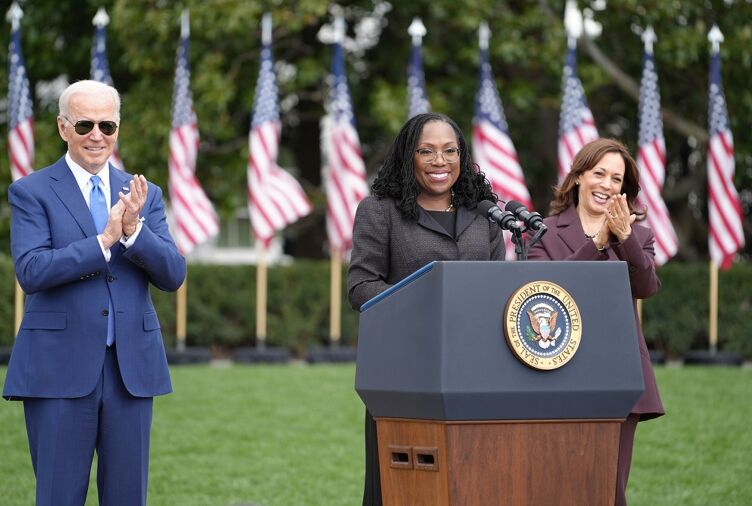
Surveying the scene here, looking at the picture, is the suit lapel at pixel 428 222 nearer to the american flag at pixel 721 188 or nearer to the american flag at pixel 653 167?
the american flag at pixel 653 167

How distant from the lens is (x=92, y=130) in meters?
4.58

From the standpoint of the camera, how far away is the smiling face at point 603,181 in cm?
560

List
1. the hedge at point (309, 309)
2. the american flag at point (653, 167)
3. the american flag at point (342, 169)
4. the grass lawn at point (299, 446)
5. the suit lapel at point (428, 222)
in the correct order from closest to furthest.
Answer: the suit lapel at point (428, 222)
the grass lawn at point (299, 446)
the american flag at point (653, 167)
the american flag at point (342, 169)
the hedge at point (309, 309)

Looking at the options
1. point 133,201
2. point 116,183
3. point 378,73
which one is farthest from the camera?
point 378,73

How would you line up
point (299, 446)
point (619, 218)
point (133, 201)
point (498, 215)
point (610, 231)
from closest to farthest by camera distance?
point (498, 215)
point (133, 201)
point (619, 218)
point (610, 231)
point (299, 446)

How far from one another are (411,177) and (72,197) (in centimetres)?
126

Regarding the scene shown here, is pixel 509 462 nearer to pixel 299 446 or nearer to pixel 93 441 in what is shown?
pixel 93 441

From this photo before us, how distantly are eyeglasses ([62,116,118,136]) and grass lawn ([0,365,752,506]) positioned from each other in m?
2.88

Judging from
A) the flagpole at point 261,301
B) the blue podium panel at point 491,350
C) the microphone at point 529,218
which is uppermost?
the microphone at point 529,218

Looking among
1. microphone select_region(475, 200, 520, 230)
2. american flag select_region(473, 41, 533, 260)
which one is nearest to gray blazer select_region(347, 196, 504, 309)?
microphone select_region(475, 200, 520, 230)

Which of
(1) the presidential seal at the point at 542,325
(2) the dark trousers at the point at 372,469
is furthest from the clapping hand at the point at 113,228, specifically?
(1) the presidential seal at the point at 542,325

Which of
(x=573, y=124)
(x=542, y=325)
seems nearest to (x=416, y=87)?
(x=573, y=124)

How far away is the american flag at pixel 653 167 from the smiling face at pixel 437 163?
481 inches

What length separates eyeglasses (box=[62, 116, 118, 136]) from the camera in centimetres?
456
